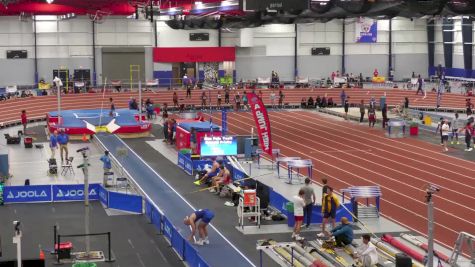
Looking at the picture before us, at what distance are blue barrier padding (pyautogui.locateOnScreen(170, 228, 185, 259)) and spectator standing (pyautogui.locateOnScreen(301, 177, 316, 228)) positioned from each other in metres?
3.88

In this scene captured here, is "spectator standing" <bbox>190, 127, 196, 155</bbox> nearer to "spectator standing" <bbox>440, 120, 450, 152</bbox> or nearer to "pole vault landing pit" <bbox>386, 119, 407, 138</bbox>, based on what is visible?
"spectator standing" <bbox>440, 120, 450, 152</bbox>

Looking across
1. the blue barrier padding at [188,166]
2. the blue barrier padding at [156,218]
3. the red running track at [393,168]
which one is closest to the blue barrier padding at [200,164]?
the blue barrier padding at [188,166]

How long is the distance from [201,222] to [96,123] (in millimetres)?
23842

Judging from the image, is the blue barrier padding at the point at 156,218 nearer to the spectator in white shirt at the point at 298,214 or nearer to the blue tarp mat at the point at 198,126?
the spectator in white shirt at the point at 298,214

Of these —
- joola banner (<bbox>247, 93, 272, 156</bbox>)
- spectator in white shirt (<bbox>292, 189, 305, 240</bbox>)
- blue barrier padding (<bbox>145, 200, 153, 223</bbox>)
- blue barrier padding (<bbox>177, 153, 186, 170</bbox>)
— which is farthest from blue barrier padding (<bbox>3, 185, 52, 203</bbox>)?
spectator in white shirt (<bbox>292, 189, 305, 240</bbox>)

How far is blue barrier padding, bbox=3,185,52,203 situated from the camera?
2545cm

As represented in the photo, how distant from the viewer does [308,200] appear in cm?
2195

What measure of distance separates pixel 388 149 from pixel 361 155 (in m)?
2.52

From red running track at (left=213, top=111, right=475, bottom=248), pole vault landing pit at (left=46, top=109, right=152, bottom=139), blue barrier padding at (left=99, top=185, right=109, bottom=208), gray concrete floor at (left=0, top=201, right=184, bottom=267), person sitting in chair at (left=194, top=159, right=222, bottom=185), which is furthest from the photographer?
pole vault landing pit at (left=46, top=109, right=152, bottom=139)

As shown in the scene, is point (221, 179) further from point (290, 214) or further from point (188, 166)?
point (290, 214)

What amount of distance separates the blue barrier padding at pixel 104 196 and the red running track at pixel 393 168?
841 centimetres

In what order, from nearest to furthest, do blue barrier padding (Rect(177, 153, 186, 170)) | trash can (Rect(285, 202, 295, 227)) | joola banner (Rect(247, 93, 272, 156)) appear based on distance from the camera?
trash can (Rect(285, 202, 295, 227)), joola banner (Rect(247, 93, 272, 156)), blue barrier padding (Rect(177, 153, 186, 170))

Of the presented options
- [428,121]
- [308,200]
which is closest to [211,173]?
[308,200]

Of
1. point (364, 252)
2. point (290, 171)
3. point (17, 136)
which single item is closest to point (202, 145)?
point (290, 171)
